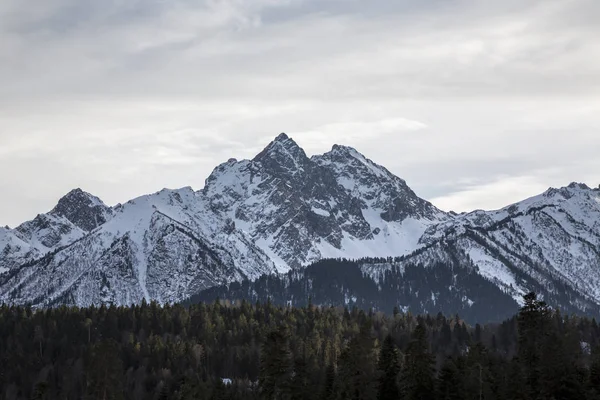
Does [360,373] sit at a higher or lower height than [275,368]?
lower

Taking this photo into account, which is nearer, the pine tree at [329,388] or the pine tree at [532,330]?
the pine tree at [532,330]

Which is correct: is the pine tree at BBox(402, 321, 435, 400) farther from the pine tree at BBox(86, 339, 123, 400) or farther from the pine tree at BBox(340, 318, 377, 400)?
the pine tree at BBox(86, 339, 123, 400)

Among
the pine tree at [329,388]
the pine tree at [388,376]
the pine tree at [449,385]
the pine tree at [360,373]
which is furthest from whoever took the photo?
the pine tree at [329,388]

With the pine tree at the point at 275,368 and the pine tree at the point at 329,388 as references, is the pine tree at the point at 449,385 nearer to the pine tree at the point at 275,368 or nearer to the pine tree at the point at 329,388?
the pine tree at the point at 329,388

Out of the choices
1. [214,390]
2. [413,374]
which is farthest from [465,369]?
[214,390]

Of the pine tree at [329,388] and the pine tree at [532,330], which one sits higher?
the pine tree at [532,330]

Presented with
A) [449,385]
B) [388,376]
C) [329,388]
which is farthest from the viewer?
[329,388]

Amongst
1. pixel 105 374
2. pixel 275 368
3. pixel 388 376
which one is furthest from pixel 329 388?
pixel 105 374

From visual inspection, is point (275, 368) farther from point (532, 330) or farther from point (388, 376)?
point (532, 330)

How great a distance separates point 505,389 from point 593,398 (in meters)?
12.8

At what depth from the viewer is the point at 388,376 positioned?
151250 millimetres

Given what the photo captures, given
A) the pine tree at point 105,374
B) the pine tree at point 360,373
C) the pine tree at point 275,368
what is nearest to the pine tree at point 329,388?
the pine tree at point 360,373

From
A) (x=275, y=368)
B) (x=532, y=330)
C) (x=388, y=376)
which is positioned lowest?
(x=388, y=376)

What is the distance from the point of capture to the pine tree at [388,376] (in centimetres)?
14838
